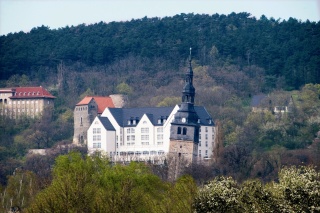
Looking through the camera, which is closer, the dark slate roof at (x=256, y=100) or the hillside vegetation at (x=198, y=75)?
the hillside vegetation at (x=198, y=75)

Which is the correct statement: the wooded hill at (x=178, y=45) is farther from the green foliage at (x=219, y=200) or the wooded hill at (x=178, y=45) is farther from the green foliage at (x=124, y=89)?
the green foliage at (x=219, y=200)

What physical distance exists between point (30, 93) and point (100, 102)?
9.83 meters

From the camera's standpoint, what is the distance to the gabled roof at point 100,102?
127m

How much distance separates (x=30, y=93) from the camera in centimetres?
13512

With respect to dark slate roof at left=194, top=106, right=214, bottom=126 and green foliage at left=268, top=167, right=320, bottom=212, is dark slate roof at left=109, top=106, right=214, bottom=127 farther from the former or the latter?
green foliage at left=268, top=167, right=320, bottom=212

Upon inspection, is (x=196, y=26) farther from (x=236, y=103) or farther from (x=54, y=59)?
(x=236, y=103)

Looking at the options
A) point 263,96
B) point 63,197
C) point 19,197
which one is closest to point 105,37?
point 263,96

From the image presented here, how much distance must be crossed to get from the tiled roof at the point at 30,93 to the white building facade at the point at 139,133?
16.3 m

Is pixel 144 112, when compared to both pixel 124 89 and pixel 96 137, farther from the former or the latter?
pixel 124 89

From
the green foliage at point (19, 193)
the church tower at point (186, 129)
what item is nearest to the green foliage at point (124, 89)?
the church tower at point (186, 129)

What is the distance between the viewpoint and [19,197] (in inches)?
3162

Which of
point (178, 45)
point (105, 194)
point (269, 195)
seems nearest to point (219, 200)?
point (269, 195)

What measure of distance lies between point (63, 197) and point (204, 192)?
21.0ft

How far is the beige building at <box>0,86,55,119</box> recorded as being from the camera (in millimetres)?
135250
